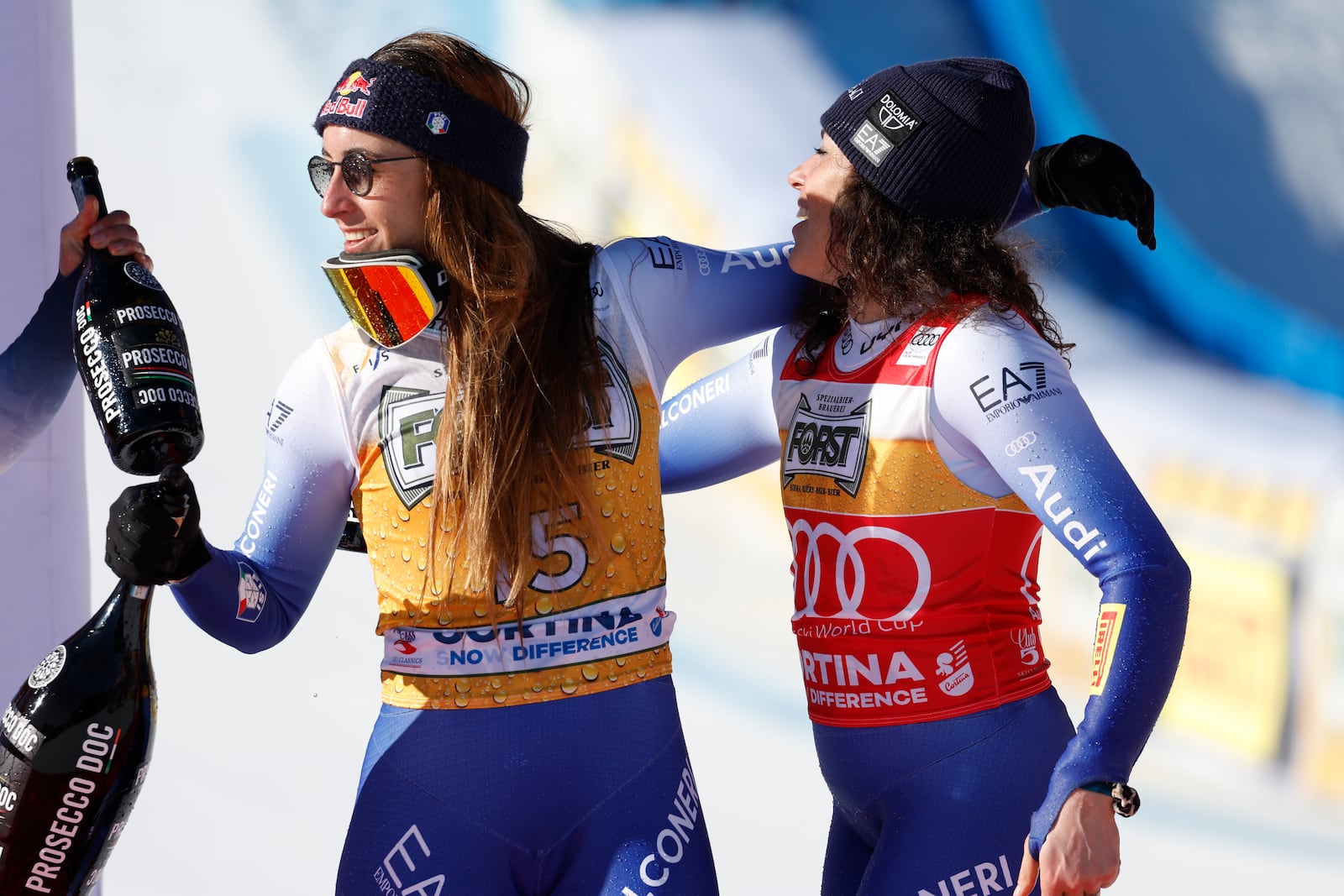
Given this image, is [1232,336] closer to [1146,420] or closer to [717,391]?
[1146,420]

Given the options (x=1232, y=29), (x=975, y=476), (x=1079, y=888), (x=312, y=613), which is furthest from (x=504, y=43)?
(x=1079, y=888)

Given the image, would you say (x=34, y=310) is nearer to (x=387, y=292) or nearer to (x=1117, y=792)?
(x=387, y=292)

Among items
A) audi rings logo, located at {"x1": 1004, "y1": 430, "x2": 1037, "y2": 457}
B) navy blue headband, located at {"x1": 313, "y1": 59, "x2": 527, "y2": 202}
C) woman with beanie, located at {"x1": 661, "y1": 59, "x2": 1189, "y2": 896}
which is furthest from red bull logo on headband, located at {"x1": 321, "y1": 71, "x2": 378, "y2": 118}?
audi rings logo, located at {"x1": 1004, "y1": 430, "x2": 1037, "y2": 457}

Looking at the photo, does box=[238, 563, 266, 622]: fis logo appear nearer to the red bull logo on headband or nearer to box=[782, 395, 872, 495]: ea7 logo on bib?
the red bull logo on headband

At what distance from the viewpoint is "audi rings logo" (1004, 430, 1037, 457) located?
1.56 m

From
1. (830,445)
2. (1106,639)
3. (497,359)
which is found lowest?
(1106,639)

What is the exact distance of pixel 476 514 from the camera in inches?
64.6

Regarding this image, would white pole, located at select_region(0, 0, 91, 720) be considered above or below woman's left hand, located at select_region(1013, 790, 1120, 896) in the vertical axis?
above

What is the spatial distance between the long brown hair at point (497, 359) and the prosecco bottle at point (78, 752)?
1.50 feet

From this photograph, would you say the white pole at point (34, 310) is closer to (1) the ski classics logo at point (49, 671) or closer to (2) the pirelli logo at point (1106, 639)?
(1) the ski classics logo at point (49, 671)

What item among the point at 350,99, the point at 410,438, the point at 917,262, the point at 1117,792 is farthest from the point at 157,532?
the point at 1117,792

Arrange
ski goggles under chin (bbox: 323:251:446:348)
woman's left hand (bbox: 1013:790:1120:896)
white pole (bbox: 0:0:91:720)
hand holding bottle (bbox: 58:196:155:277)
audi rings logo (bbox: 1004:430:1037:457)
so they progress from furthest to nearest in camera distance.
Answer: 1. white pole (bbox: 0:0:91:720)
2. hand holding bottle (bbox: 58:196:155:277)
3. ski goggles under chin (bbox: 323:251:446:348)
4. audi rings logo (bbox: 1004:430:1037:457)
5. woman's left hand (bbox: 1013:790:1120:896)

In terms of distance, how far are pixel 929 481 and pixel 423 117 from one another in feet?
2.54

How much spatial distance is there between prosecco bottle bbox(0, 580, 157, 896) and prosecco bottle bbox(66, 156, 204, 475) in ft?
0.62
